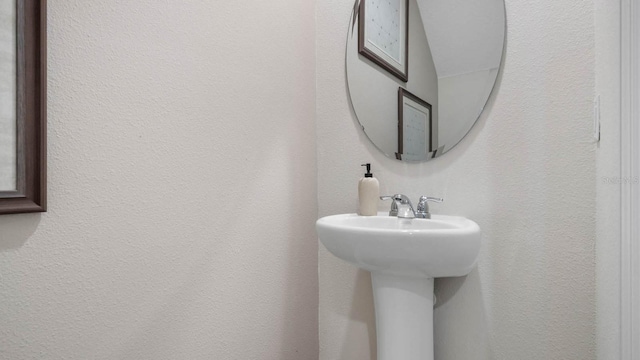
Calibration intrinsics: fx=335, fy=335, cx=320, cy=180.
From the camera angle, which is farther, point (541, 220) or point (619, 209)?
point (541, 220)

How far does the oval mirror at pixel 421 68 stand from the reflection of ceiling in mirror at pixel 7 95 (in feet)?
3.38

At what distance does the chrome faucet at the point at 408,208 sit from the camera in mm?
1122

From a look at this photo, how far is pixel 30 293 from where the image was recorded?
0.69m

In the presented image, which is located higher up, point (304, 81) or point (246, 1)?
point (246, 1)

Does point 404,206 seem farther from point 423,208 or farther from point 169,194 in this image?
point 169,194

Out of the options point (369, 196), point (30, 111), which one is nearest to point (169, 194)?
point (30, 111)

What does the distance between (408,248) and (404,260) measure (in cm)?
4

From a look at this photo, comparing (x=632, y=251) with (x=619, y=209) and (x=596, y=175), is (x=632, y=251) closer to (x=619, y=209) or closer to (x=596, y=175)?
(x=619, y=209)

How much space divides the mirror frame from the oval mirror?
99cm

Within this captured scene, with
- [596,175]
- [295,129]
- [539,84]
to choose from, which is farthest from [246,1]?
[596,175]

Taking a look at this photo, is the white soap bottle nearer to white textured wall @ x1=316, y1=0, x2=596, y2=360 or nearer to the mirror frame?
white textured wall @ x1=316, y1=0, x2=596, y2=360

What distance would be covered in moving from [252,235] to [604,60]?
118 centimetres

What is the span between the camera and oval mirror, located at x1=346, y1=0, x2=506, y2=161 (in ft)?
3.63

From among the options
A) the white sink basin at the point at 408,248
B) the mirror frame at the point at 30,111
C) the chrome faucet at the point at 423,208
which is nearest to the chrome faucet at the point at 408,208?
the chrome faucet at the point at 423,208
